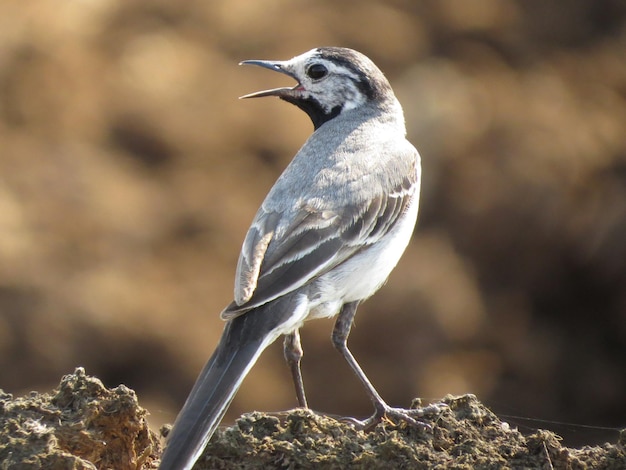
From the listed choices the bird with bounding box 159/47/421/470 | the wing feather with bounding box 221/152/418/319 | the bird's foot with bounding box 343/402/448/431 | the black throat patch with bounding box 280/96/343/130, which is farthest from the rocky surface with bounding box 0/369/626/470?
the black throat patch with bounding box 280/96/343/130

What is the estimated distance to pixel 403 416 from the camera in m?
6.04

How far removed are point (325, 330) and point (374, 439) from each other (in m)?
7.42

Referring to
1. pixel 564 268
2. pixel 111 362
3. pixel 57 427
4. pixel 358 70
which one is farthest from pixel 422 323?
pixel 57 427

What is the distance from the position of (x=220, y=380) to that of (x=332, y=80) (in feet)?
8.15

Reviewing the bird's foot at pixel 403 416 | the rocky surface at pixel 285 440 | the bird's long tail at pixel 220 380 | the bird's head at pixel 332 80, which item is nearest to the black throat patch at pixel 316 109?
the bird's head at pixel 332 80

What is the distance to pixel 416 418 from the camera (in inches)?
237

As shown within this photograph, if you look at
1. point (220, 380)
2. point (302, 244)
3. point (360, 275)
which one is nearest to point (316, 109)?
point (360, 275)

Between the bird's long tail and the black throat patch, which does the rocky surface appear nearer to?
the bird's long tail

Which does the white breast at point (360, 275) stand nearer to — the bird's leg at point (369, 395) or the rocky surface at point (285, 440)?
the bird's leg at point (369, 395)

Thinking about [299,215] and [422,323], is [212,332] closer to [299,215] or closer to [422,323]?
[422,323]

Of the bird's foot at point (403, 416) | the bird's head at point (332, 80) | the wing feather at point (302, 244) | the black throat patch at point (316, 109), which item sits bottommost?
the bird's foot at point (403, 416)

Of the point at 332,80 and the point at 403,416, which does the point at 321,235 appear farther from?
the point at 332,80

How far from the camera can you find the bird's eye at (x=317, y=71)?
765 centimetres

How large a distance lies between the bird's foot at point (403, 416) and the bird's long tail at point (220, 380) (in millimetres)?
610
